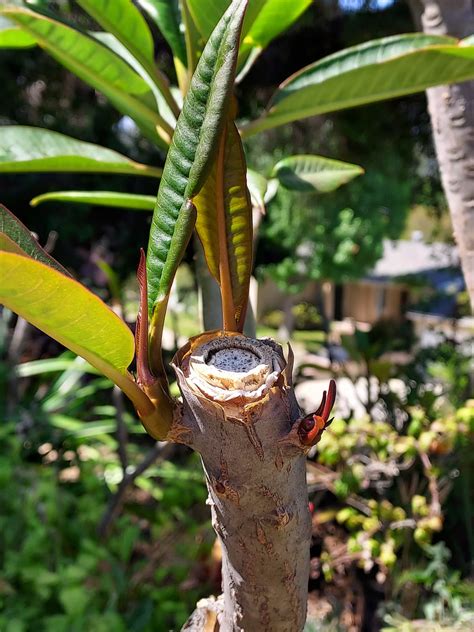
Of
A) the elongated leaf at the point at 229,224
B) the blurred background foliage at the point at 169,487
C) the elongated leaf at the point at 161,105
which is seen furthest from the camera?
the blurred background foliage at the point at 169,487

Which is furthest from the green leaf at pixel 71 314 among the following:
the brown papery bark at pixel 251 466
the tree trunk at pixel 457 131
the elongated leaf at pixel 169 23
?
the tree trunk at pixel 457 131

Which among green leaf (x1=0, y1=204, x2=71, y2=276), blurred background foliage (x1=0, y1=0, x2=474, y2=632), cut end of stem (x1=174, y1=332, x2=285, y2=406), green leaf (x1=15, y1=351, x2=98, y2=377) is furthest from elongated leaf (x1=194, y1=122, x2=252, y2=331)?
green leaf (x1=15, y1=351, x2=98, y2=377)

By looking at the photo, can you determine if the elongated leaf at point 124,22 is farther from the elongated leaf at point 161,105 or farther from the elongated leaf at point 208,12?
the elongated leaf at point 208,12

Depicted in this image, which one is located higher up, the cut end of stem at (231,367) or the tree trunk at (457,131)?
the tree trunk at (457,131)

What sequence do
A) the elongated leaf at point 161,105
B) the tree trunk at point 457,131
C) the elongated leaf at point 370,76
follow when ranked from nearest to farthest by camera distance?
the elongated leaf at point 370,76 < the elongated leaf at point 161,105 < the tree trunk at point 457,131

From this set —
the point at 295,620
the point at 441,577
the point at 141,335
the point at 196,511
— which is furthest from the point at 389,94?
the point at 196,511
